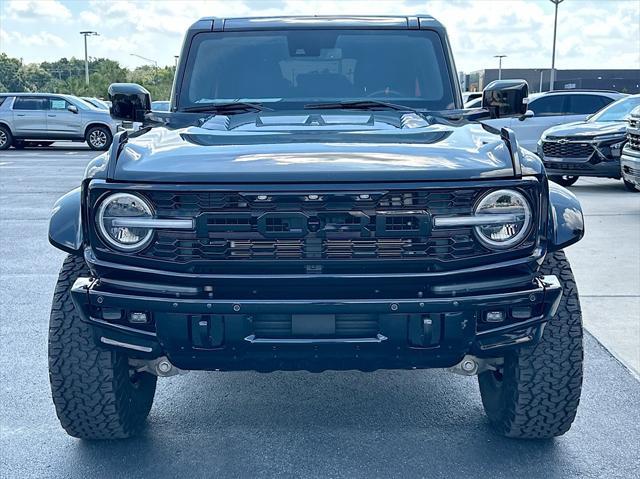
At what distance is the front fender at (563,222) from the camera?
3070 mm

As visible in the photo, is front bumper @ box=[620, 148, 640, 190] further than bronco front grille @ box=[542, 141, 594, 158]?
No

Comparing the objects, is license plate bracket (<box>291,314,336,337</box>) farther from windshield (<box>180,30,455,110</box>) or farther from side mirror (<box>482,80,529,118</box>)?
side mirror (<box>482,80,529,118</box>)

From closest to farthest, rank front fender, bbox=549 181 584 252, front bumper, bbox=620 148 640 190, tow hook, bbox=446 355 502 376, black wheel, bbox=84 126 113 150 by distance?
front fender, bbox=549 181 584 252
tow hook, bbox=446 355 502 376
front bumper, bbox=620 148 640 190
black wheel, bbox=84 126 113 150

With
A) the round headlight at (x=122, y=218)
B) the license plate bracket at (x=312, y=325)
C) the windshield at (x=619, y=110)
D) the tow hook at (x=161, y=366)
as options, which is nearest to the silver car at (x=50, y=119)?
the windshield at (x=619, y=110)

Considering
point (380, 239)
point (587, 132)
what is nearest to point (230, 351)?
point (380, 239)

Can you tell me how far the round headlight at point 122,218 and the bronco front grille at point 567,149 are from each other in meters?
10.2

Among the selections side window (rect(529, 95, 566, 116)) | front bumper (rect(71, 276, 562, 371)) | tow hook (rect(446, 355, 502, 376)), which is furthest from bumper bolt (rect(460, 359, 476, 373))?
side window (rect(529, 95, 566, 116))

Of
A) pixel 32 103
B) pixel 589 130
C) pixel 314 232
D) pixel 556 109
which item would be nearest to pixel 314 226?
pixel 314 232

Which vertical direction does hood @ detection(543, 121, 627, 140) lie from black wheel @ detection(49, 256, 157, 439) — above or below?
below

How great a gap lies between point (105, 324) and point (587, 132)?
1057 cm

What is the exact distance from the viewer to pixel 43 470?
10.7 ft

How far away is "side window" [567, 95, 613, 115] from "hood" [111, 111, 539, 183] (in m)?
13.6

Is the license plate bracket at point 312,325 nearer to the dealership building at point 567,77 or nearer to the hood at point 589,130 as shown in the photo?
the hood at point 589,130

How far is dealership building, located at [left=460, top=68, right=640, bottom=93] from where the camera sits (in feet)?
240
